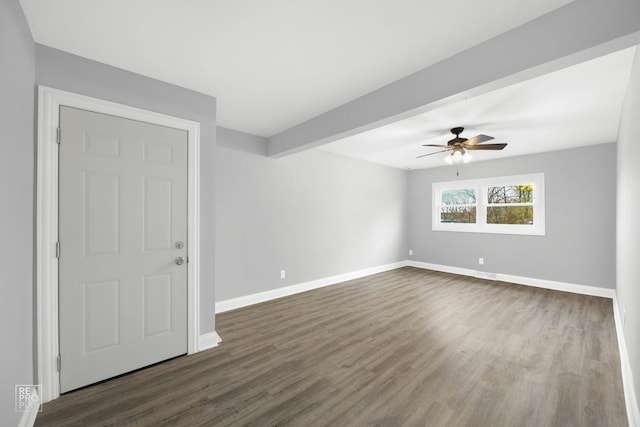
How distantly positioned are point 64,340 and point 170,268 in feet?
2.73

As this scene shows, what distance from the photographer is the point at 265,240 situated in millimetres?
4172

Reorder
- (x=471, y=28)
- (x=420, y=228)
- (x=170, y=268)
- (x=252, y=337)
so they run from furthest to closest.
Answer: (x=420, y=228)
(x=252, y=337)
(x=170, y=268)
(x=471, y=28)

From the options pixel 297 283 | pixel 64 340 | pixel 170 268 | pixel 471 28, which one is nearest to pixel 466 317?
pixel 297 283

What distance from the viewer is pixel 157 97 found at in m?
2.41

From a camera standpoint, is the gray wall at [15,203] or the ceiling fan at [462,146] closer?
the gray wall at [15,203]

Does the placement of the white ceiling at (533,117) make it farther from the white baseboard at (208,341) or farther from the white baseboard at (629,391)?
the white baseboard at (208,341)

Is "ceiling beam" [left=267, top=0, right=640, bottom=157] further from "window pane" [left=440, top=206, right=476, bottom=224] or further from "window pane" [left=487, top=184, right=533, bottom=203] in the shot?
"window pane" [left=440, top=206, right=476, bottom=224]

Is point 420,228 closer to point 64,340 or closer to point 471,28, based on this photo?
point 471,28

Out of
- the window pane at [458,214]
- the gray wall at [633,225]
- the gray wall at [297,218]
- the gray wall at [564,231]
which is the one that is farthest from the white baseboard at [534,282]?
the gray wall at [633,225]

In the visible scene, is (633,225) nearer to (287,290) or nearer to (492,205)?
(492,205)

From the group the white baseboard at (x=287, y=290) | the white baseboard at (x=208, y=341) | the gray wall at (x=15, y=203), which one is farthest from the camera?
the white baseboard at (x=287, y=290)

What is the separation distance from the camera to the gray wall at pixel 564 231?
433 centimetres

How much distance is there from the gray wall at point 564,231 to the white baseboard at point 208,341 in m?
5.43

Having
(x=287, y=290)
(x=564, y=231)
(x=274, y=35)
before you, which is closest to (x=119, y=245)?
(x=274, y=35)
